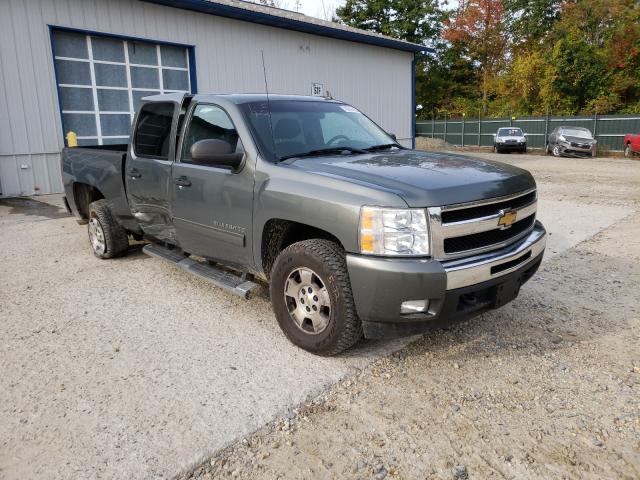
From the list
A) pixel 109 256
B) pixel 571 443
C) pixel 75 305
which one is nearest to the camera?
pixel 571 443

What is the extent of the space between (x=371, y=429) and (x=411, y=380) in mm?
614

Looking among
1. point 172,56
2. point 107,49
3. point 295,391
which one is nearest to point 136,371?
point 295,391

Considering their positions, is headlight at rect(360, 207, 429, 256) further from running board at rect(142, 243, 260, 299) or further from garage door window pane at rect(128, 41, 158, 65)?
garage door window pane at rect(128, 41, 158, 65)

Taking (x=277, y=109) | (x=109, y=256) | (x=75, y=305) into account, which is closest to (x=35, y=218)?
(x=109, y=256)

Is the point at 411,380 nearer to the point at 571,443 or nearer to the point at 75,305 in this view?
the point at 571,443

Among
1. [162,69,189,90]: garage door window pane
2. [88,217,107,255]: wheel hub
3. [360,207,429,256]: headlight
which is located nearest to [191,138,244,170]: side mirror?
[360,207,429,256]: headlight

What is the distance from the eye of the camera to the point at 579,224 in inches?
322

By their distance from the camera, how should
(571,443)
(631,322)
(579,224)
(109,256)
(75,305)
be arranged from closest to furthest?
(571,443)
(631,322)
(75,305)
(109,256)
(579,224)

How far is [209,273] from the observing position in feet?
14.8

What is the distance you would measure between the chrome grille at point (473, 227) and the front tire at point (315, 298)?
2.07 feet

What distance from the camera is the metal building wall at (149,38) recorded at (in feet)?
35.4

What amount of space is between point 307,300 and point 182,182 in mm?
1767

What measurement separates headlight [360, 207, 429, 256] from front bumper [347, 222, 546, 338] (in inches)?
2.7

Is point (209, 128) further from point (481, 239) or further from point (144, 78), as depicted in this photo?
point (144, 78)
